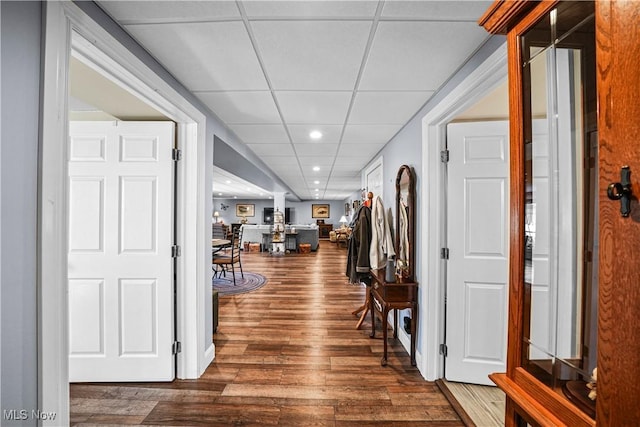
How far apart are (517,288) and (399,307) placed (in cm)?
158

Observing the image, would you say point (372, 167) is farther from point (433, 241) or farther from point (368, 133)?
point (433, 241)

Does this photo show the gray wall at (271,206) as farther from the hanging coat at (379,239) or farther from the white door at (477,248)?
the white door at (477,248)

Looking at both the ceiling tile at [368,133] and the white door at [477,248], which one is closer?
the white door at [477,248]

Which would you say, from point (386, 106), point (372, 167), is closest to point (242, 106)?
point (386, 106)

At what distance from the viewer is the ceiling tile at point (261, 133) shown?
109 inches

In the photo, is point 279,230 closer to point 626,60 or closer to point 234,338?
point 234,338

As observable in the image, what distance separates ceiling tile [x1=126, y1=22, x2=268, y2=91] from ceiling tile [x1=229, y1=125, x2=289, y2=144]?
83 cm

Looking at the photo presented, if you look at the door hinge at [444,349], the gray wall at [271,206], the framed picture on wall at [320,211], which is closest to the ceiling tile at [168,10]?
the door hinge at [444,349]

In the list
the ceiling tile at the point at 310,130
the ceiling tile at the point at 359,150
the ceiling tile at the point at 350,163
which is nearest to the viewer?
the ceiling tile at the point at 310,130

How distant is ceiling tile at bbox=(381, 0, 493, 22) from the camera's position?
3.81 ft

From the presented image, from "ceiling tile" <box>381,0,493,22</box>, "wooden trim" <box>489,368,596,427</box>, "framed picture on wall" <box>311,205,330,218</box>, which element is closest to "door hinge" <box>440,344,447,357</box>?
"wooden trim" <box>489,368,596,427</box>

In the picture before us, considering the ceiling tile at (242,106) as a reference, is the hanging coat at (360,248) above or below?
below

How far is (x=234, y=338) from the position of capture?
2.93 meters

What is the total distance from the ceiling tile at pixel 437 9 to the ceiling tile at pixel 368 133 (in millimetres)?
1472
